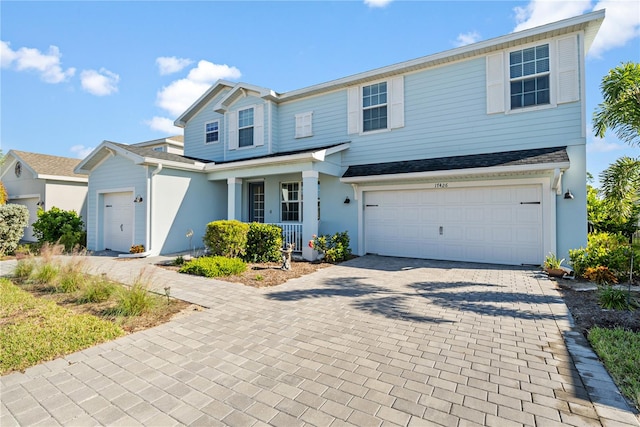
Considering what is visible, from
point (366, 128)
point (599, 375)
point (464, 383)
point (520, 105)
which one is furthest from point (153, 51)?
point (599, 375)

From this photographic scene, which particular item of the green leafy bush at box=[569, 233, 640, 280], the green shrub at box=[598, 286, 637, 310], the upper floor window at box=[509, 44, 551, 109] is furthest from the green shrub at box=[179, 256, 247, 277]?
the upper floor window at box=[509, 44, 551, 109]

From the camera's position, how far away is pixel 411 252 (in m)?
10.6

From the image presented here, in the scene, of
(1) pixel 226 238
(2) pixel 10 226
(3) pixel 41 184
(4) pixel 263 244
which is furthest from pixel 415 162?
(3) pixel 41 184

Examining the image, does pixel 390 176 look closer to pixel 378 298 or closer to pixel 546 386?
pixel 378 298

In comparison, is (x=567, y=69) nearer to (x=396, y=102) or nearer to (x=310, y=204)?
(x=396, y=102)

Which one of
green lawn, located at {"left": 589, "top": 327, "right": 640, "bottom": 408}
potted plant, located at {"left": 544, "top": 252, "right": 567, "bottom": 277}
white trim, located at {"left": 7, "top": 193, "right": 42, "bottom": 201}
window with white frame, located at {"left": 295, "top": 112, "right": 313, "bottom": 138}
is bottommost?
green lawn, located at {"left": 589, "top": 327, "right": 640, "bottom": 408}

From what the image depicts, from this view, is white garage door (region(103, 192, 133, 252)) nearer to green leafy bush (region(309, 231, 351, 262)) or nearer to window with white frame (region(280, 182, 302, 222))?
window with white frame (region(280, 182, 302, 222))

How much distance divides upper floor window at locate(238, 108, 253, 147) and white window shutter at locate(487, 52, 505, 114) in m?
9.41

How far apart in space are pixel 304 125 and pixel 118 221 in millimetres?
8520

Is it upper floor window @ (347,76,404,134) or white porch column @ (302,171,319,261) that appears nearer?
white porch column @ (302,171,319,261)

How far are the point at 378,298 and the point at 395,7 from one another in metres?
8.44

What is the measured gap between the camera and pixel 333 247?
10195 mm

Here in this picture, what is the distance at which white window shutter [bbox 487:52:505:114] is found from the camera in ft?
30.7

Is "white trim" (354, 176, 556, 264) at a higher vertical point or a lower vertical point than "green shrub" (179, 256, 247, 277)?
higher
